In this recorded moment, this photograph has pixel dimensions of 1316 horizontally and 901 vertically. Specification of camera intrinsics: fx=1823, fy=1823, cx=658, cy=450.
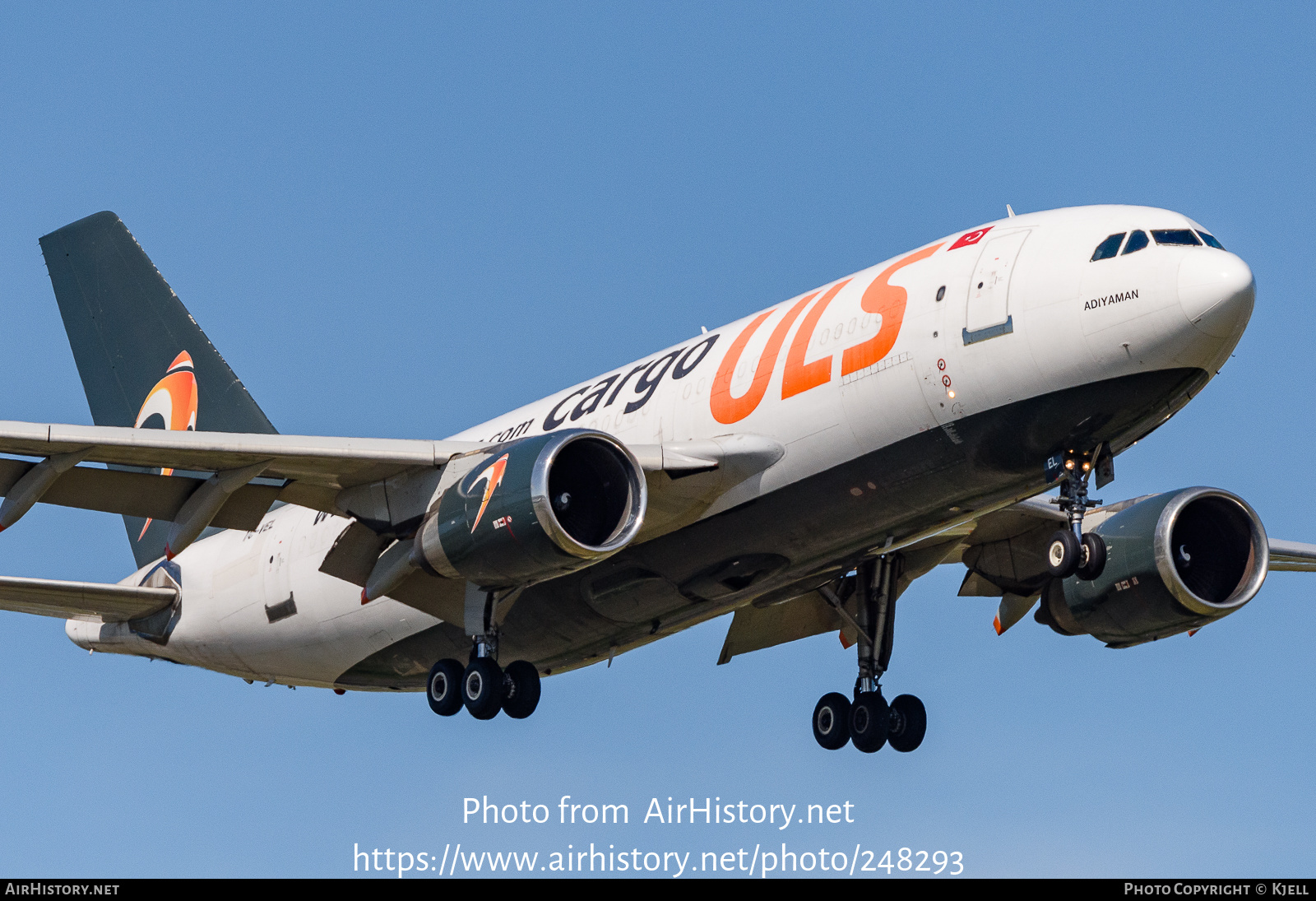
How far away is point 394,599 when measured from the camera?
26.1 metres

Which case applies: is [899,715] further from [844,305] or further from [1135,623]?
[844,305]

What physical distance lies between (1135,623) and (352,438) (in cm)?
1240

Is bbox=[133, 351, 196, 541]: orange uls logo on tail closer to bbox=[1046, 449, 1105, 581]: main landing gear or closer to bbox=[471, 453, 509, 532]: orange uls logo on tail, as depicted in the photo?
bbox=[471, 453, 509, 532]: orange uls logo on tail

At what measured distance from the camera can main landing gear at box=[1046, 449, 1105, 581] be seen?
21.8m

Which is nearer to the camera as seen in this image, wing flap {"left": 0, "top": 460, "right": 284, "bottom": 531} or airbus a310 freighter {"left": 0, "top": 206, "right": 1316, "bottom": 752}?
airbus a310 freighter {"left": 0, "top": 206, "right": 1316, "bottom": 752}

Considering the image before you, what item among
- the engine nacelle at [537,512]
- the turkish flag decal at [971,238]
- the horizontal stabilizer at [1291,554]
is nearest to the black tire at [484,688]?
the engine nacelle at [537,512]

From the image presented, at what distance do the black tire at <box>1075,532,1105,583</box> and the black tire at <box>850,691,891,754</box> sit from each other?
655cm

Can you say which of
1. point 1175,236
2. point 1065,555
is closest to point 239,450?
point 1065,555

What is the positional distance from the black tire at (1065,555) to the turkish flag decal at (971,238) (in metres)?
3.80

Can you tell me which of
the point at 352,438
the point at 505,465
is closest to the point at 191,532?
the point at 352,438

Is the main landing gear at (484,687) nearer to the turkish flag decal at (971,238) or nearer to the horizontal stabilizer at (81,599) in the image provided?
the horizontal stabilizer at (81,599)

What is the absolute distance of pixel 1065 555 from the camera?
21922 mm

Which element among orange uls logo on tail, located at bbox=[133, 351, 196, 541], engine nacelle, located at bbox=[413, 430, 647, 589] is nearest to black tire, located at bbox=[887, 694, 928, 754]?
engine nacelle, located at bbox=[413, 430, 647, 589]

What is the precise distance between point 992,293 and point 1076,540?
A: 315 centimetres
